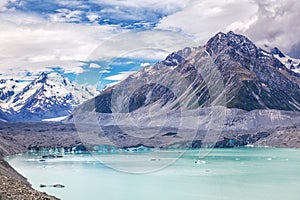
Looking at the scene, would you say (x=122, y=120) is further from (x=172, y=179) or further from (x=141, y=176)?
(x=141, y=176)

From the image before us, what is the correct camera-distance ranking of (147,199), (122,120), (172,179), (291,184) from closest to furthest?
(122,120) < (147,199) < (291,184) < (172,179)

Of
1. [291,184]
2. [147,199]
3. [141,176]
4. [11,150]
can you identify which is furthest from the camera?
[11,150]

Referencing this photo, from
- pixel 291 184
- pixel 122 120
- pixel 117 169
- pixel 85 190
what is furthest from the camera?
pixel 117 169

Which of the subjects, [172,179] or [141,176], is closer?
[172,179]

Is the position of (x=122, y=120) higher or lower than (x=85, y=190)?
higher

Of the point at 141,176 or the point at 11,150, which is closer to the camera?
the point at 141,176

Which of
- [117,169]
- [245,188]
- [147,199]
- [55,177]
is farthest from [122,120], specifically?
[117,169]

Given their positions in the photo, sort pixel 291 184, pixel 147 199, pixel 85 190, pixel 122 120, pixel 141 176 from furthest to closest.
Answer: pixel 141 176 < pixel 291 184 < pixel 85 190 < pixel 147 199 < pixel 122 120

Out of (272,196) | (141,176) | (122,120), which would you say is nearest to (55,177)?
(141,176)

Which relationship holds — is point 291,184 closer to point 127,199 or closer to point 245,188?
point 245,188
